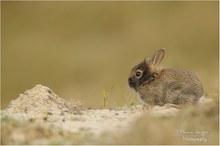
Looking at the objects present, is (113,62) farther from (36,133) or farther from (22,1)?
(36,133)

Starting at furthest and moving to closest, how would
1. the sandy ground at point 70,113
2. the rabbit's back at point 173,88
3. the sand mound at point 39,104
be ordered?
the rabbit's back at point 173,88
the sand mound at point 39,104
the sandy ground at point 70,113

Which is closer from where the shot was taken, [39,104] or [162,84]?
[39,104]

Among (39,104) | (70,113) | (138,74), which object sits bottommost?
(70,113)

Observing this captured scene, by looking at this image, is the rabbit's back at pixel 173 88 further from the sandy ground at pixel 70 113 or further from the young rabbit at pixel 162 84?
the sandy ground at pixel 70 113

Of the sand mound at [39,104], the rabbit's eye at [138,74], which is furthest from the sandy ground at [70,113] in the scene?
the rabbit's eye at [138,74]

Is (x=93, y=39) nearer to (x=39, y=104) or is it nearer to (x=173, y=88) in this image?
(x=173, y=88)

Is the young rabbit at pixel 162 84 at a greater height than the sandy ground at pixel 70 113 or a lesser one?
greater

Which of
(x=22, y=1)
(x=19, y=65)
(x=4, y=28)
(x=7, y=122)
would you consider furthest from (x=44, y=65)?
(x=7, y=122)

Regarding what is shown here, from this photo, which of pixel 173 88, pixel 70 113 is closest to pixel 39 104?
pixel 70 113

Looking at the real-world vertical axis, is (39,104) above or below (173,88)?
below
